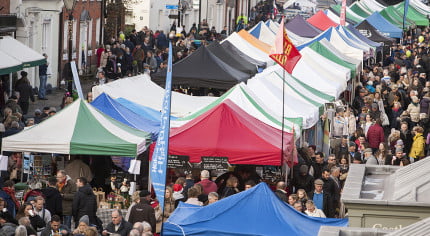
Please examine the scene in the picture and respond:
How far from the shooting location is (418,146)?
25484 millimetres

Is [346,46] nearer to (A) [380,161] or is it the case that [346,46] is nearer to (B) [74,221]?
(A) [380,161]

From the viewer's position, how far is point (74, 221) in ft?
57.5

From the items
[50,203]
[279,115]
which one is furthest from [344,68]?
[50,203]

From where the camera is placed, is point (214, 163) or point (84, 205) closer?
point (84, 205)

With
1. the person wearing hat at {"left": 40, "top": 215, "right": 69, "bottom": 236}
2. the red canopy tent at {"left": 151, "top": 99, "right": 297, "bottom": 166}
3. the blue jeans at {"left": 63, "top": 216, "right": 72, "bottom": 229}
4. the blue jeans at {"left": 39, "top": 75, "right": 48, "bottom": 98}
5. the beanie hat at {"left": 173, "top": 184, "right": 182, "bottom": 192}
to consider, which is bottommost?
the blue jeans at {"left": 39, "top": 75, "right": 48, "bottom": 98}

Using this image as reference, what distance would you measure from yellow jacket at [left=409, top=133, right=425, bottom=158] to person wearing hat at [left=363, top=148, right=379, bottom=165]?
112 inches

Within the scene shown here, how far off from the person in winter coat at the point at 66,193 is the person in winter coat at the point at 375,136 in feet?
30.3

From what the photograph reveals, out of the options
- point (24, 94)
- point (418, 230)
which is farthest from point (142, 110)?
point (418, 230)

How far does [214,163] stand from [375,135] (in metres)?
6.98

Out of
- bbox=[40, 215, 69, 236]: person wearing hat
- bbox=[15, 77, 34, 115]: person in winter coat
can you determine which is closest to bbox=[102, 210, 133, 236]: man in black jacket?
bbox=[40, 215, 69, 236]: person wearing hat

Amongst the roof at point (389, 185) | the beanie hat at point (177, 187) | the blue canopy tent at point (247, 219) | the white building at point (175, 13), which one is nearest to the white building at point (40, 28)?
the white building at point (175, 13)

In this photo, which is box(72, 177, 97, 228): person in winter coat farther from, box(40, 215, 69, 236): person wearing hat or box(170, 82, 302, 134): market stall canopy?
box(170, 82, 302, 134): market stall canopy

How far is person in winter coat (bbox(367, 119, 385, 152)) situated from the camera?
85.7 feet

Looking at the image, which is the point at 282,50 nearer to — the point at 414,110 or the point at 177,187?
the point at 177,187
